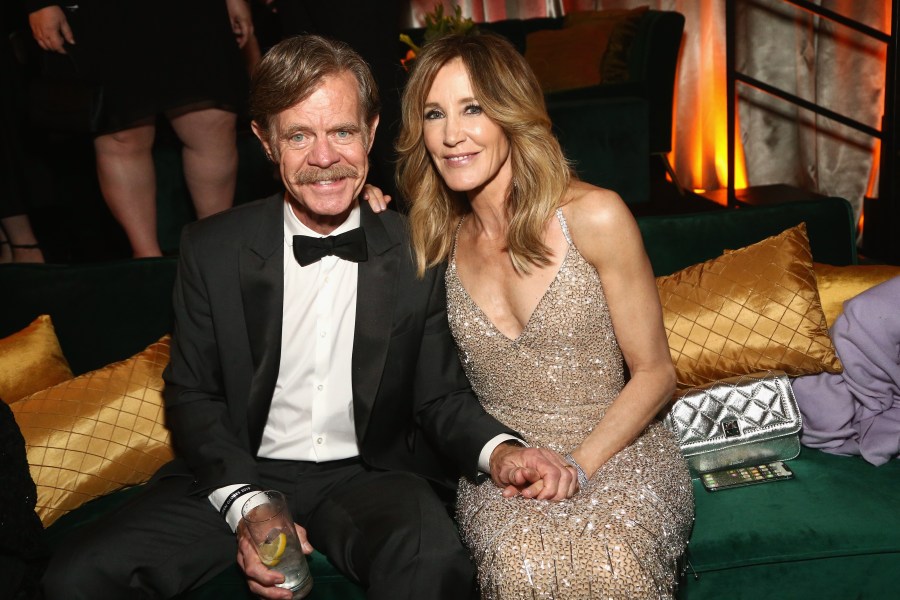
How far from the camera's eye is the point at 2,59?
12.8 feet

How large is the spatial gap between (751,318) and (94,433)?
5.50 feet

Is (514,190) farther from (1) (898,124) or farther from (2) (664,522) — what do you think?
(1) (898,124)

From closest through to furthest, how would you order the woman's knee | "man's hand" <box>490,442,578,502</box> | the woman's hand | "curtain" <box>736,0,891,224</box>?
"man's hand" <box>490,442,578,502</box>, the woman's knee, the woman's hand, "curtain" <box>736,0,891,224</box>

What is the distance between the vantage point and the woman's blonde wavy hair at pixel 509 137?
2049 millimetres

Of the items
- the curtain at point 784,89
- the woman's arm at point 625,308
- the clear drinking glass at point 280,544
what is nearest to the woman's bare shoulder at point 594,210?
the woman's arm at point 625,308

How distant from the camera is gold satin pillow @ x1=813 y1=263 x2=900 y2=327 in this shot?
2406mm

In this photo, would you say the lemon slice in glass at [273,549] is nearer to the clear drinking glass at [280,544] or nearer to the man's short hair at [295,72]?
the clear drinking glass at [280,544]

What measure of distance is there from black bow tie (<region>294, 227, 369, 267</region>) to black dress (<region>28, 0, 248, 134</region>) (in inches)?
42.7

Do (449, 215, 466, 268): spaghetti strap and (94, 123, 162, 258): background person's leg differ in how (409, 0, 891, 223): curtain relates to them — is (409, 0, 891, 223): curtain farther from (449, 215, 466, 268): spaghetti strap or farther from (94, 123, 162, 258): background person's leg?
(94, 123, 162, 258): background person's leg

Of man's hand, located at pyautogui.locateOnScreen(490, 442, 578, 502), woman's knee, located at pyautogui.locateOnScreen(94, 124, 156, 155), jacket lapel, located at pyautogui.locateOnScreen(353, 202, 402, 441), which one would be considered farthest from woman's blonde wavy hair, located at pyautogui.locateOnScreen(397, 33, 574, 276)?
woman's knee, located at pyautogui.locateOnScreen(94, 124, 156, 155)

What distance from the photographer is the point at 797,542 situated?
6.44 ft

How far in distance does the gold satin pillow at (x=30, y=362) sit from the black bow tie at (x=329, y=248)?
2.79 feet

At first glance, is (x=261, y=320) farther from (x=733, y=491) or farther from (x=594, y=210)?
(x=733, y=491)

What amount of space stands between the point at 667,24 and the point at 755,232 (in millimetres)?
3193
